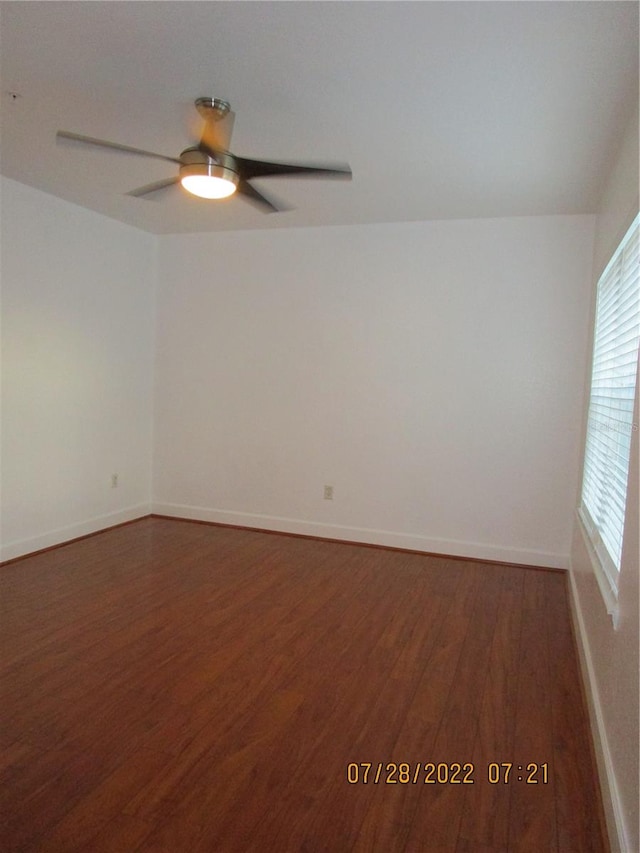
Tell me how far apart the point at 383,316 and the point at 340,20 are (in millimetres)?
2617

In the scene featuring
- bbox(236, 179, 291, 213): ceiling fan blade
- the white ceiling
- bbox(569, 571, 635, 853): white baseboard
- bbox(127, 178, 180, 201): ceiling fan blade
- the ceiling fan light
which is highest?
the white ceiling

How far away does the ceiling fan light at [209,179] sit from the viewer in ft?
7.79

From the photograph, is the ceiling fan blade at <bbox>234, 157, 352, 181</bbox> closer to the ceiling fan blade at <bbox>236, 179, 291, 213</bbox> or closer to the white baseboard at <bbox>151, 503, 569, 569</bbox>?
the ceiling fan blade at <bbox>236, 179, 291, 213</bbox>

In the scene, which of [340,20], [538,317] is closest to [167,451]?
[538,317]

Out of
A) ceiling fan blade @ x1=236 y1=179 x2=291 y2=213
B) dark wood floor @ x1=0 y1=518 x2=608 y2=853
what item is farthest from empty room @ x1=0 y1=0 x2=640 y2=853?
ceiling fan blade @ x1=236 y1=179 x2=291 y2=213

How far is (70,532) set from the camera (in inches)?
170

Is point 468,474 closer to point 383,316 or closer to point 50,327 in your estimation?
point 383,316

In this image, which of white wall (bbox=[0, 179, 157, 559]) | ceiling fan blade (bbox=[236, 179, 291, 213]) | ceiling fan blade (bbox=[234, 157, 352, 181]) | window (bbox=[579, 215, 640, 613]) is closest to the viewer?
window (bbox=[579, 215, 640, 613])

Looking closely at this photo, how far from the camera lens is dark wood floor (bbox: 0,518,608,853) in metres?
1.68

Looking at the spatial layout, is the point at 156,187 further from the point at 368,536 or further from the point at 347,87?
the point at 368,536

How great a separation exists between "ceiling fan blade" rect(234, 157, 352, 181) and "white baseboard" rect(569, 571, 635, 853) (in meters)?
2.32

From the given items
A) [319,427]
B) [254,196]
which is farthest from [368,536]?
[254,196]

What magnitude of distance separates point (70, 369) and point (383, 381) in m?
2.40

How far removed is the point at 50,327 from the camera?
13.1 feet
